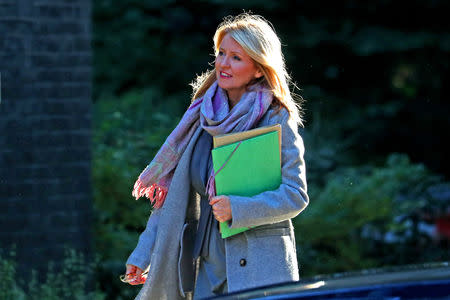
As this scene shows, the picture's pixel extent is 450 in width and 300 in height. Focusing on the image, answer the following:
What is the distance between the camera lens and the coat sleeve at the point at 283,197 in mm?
4035

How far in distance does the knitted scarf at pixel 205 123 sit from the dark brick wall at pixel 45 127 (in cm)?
272

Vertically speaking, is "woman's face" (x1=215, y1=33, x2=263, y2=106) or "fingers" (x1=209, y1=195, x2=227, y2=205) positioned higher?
"woman's face" (x1=215, y1=33, x2=263, y2=106)

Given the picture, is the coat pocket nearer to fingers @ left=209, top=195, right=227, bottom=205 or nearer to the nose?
fingers @ left=209, top=195, right=227, bottom=205

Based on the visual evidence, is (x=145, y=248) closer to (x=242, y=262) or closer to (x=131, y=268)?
(x=131, y=268)

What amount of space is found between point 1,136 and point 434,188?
4701 mm

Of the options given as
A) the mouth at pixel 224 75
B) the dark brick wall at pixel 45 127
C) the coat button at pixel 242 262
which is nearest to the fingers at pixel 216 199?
the coat button at pixel 242 262

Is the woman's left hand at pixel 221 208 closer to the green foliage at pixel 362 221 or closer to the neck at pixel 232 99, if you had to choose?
the neck at pixel 232 99

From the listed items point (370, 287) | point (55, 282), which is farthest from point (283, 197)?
point (55, 282)

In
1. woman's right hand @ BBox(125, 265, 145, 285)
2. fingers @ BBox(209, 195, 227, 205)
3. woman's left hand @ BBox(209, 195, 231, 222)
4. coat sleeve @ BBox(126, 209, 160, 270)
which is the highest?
fingers @ BBox(209, 195, 227, 205)

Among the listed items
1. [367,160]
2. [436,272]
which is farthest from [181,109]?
[436,272]

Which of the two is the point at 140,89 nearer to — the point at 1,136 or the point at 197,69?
the point at 197,69

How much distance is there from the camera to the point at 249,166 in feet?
13.6

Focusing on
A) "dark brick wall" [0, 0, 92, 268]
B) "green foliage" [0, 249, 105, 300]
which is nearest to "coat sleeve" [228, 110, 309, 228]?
"green foliage" [0, 249, 105, 300]

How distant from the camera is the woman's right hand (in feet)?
14.2
